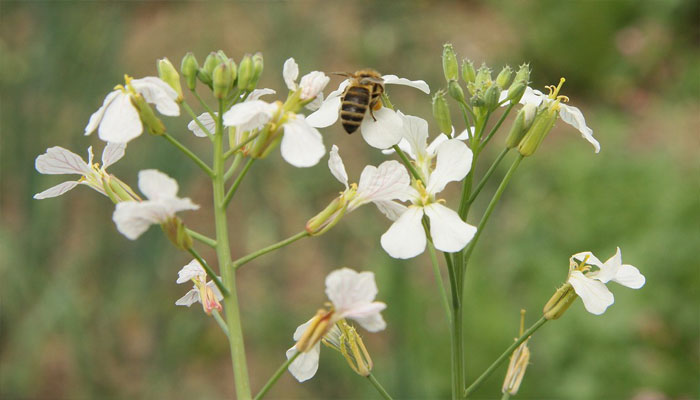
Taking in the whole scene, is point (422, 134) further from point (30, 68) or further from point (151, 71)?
point (151, 71)

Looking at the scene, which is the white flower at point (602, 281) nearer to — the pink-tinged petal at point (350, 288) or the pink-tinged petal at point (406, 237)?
the pink-tinged petal at point (406, 237)

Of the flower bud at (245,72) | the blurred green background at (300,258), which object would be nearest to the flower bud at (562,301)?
the flower bud at (245,72)

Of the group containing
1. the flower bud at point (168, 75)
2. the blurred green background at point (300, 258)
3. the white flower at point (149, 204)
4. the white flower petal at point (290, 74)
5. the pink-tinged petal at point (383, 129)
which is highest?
the white flower petal at point (290, 74)

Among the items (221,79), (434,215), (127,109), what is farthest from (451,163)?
(127,109)

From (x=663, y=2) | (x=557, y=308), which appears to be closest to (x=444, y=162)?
(x=557, y=308)

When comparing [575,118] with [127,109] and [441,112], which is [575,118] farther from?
[127,109]
